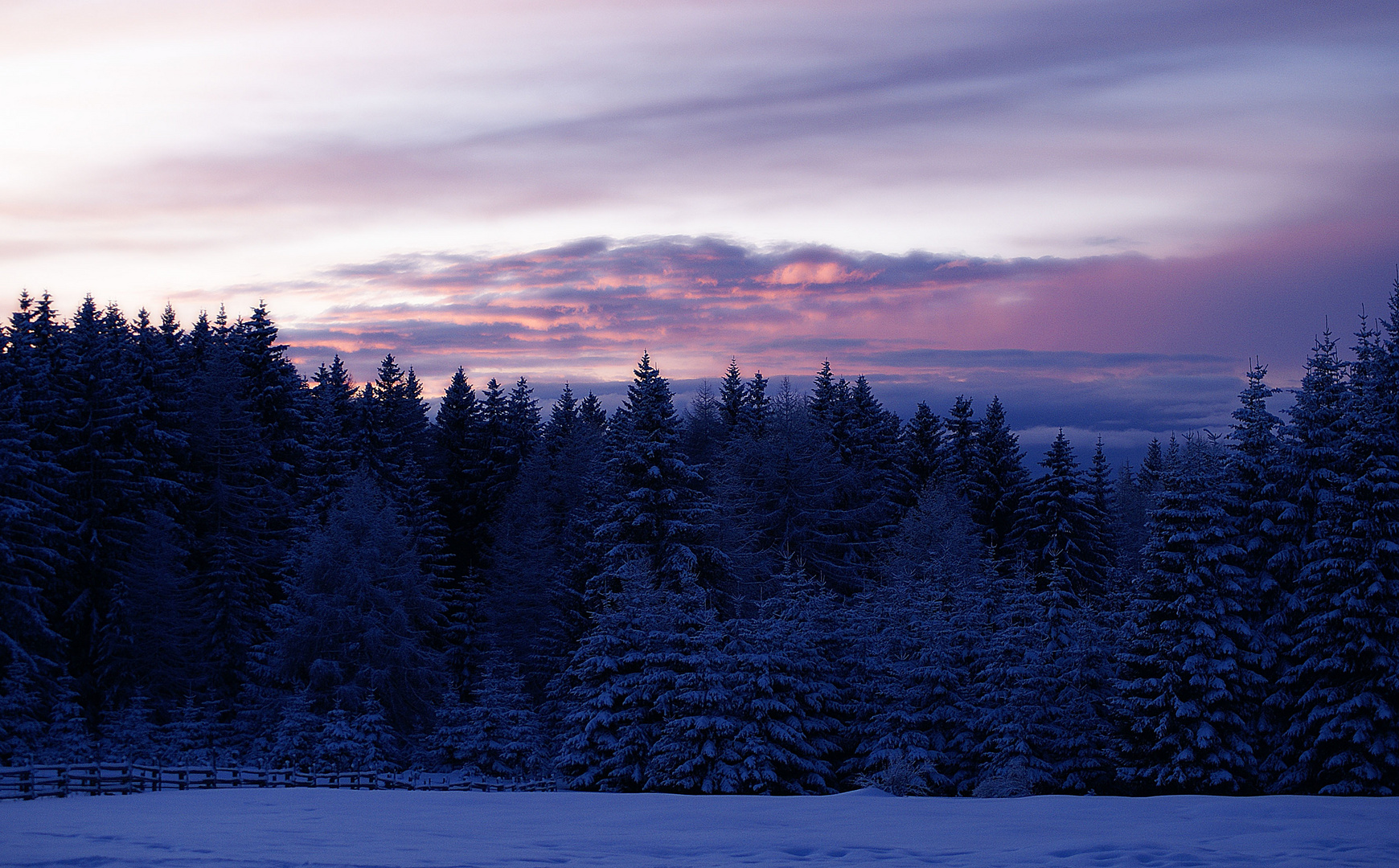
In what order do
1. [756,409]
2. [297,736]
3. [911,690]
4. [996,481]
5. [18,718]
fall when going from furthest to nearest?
[756,409] → [996,481] → [297,736] → [18,718] → [911,690]

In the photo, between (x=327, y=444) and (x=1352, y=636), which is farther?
(x=327, y=444)

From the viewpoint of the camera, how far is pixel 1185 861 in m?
13.0

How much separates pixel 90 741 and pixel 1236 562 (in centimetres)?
4266

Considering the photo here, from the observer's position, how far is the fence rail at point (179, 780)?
2719cm

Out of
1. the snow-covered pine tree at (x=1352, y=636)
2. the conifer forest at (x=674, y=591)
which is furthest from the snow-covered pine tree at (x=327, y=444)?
the snow-covered pine tree at (x=1352, y=636)

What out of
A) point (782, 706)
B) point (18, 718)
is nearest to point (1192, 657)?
point (782, 706)

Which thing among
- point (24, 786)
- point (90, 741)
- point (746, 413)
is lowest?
point (90, 741)

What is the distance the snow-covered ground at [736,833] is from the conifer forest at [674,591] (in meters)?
12.3

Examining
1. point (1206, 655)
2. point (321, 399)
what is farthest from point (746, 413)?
point (1206, 655)

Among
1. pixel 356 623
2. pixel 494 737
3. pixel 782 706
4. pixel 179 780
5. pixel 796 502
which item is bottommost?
pixel 494 737

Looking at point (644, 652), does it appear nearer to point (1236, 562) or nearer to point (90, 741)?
point (1236, 562)

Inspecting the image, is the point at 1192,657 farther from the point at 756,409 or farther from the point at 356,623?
the point at 756,409

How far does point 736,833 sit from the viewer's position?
16547mm

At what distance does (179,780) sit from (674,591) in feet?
69.2
